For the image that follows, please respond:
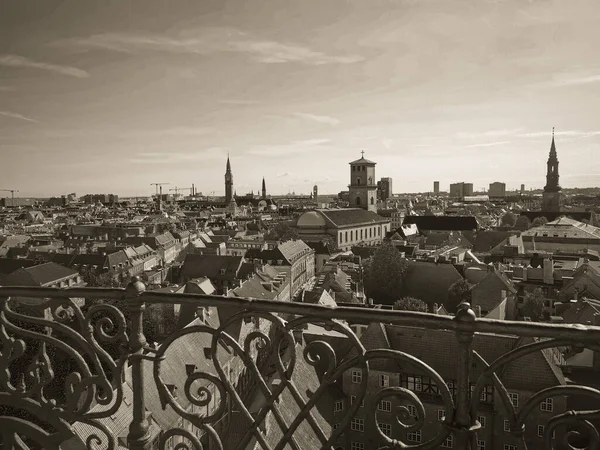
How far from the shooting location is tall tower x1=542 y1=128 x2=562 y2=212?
12069 cm

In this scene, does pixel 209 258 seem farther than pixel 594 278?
Yes

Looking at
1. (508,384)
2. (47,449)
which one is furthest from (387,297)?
(47,449)

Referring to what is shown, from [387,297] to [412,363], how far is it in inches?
1605

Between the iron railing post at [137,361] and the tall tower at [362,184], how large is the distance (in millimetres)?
102860

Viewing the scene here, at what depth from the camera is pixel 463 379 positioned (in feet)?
8.49

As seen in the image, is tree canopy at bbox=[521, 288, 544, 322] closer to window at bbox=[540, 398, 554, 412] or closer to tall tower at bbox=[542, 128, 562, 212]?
window at bbox=[540, 398, 554, 412]

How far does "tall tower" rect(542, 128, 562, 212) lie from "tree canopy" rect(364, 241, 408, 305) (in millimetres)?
97842

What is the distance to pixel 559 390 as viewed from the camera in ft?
8.14

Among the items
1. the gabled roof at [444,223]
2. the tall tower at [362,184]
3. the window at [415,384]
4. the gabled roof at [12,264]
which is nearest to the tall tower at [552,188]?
the gabled roof at [444,223]

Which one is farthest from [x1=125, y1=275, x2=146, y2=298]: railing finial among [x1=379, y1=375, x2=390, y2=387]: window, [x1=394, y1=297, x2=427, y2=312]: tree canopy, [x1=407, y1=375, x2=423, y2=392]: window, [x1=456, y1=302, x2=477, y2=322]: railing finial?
[x1=394, y1=297, x2=427, y2=312]: tree canopy

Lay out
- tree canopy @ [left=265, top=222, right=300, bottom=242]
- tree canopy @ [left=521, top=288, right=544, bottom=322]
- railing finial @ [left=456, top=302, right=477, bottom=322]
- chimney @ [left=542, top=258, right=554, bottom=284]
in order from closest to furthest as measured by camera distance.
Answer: railing finial @ [left=456, top=302, right=477, bottom=322]
tree canopy @ [left=521, top=288, right=544, bottom=322]
chimney @ [left=542, top=258, right=554, bottom=284]
tree canopy @ [left=265, top=222, right=300, bottom=242]

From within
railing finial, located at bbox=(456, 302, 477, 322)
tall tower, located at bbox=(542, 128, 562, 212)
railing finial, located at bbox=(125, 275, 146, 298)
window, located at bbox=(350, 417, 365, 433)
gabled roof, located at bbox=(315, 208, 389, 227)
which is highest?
tall tower, located at bbox=(542, 128, 562, 212)

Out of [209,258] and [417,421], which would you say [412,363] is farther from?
[209,258]

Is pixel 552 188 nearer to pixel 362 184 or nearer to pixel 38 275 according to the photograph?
pixel 362 184
